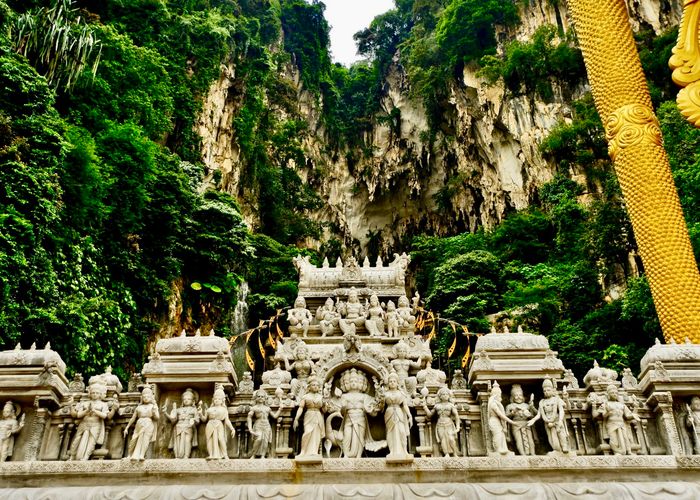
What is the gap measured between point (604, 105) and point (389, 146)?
31160 millimetres

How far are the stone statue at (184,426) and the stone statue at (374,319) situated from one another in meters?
7.37

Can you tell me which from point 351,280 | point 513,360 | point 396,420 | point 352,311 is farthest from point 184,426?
point 351,280

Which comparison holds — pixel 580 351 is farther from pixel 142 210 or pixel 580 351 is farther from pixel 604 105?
pixel 142 210

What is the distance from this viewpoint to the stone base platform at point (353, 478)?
279 inches

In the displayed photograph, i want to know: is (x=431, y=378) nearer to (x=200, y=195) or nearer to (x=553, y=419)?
(x=553, y=419)

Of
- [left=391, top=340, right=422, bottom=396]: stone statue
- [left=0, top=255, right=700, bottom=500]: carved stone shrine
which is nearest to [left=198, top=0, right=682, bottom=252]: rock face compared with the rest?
[left=391, top=340, right=422, bottom=396]: stone statue

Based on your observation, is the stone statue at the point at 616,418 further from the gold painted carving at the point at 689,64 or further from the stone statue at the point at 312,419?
the gold painted carving at the point at 689,64

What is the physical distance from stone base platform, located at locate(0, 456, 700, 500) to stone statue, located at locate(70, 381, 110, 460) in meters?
0.31

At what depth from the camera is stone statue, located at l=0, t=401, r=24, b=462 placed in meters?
7.57

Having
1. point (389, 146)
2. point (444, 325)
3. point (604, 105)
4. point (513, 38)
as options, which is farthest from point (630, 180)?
point (389, 146)

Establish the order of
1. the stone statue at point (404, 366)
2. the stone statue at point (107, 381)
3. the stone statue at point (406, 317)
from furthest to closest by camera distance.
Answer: the stone statue at point (406, 317), the stone statue at point (404, 366), the stone statue at point (107, 381)

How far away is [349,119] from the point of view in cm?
4741

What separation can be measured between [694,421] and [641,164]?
7.17 meters

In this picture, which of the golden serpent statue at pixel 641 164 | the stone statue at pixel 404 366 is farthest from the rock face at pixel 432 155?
the stone statue at pixel 404 366
